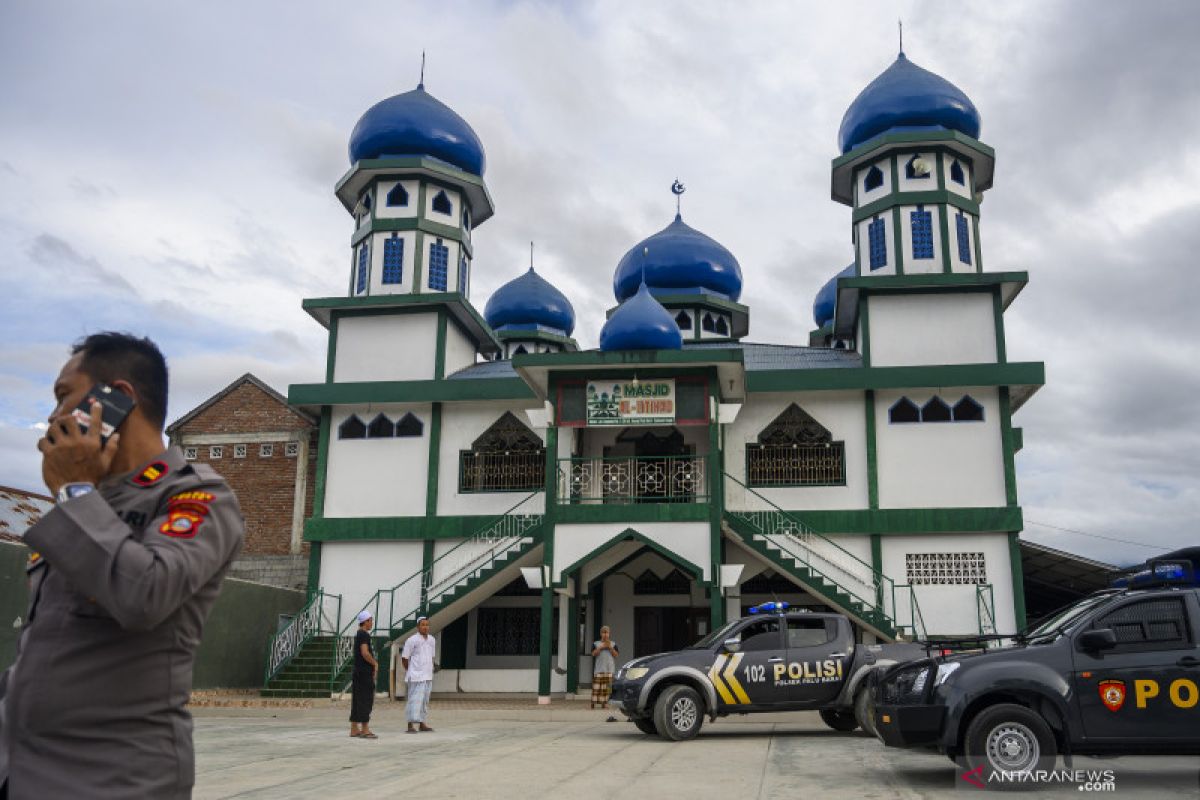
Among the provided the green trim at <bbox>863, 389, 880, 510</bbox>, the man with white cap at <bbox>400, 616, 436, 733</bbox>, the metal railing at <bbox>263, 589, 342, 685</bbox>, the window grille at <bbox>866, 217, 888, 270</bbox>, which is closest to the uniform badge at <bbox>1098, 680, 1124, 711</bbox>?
the man with white cap at <bbox>400, 616, 436, 733</bbox>

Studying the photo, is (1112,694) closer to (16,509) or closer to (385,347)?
(16,509)

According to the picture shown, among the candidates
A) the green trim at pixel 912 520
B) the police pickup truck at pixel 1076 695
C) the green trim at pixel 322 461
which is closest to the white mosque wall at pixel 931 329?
the green trim at pixel 912 520

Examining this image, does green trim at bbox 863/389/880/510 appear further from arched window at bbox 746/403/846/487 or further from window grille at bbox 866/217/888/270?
window grille at bbox 866/217/888/270

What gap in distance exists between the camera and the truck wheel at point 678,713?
11945 mm

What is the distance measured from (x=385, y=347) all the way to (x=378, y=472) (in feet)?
9.93

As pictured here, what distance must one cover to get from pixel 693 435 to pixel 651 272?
Result: 8.07 metres

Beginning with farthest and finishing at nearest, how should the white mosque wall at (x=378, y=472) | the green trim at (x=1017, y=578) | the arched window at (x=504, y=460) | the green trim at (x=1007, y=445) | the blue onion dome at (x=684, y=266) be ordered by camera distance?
the blue onion dome at (x=684, y=266) < the white mosque wall at (x=378, y=472) < the arched window at (x=504, y=460) < the green trim at (x=1007, y=445) < the green trim at (x=1017, y=578)

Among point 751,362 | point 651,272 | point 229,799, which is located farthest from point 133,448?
point 651,272

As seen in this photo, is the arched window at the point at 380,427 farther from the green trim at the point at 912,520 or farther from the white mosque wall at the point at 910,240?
the white mosque wall at the point at 910,240

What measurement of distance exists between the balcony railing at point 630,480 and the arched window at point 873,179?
8.30 m

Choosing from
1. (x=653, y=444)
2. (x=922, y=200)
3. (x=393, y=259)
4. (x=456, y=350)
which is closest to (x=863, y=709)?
(x=653, y=444)

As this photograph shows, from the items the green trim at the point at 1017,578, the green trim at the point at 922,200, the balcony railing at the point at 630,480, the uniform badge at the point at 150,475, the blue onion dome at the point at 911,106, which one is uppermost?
the blue onion dome at the point at 911,106

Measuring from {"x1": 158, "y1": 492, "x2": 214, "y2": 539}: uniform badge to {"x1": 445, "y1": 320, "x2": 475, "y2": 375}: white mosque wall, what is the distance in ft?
72.6

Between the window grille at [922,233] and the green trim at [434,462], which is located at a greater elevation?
the window grille at [922,233]
